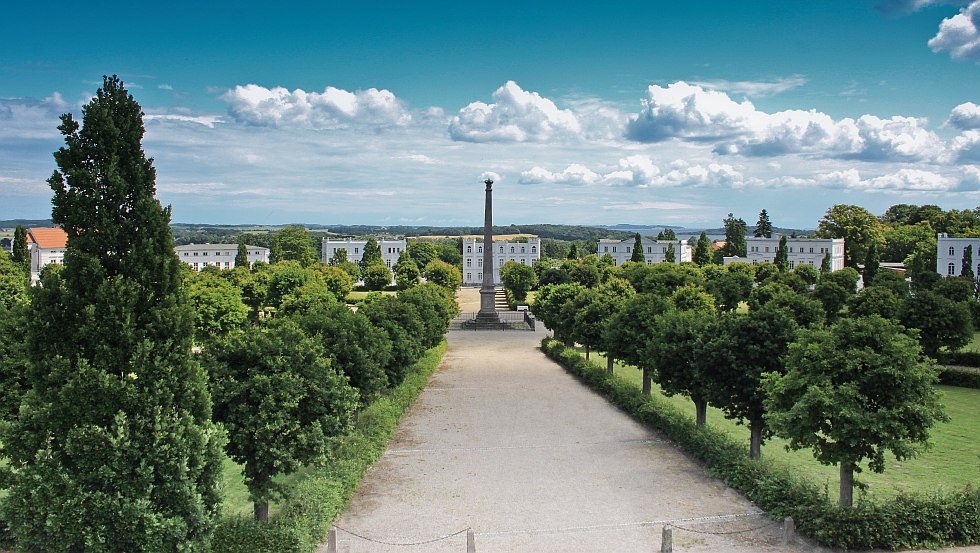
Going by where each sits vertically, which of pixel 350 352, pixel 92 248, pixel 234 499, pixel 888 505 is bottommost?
pixel 234 499

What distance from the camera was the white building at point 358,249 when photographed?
13625 centimetres

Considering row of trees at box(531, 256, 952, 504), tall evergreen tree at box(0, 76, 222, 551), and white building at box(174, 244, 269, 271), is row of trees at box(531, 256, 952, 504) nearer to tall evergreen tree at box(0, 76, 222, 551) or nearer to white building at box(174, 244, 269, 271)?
tall evergreen tree at box(0, 76, 222, 551)

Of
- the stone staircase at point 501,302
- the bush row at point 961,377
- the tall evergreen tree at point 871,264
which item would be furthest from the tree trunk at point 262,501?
the tall evergreen tree at point 871,264

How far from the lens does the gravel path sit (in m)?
15.4

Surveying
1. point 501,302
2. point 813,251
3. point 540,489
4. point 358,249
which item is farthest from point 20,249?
point 813,251

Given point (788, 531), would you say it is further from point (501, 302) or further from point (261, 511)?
point (501, 302)

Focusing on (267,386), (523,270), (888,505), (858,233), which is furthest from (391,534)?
(858,233)

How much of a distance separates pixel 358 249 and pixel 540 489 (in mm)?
125622

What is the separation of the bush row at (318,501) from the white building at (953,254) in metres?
74.0

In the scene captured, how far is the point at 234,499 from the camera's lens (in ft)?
62.3

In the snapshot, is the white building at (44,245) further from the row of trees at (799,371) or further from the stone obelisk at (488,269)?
the row of trees at (799,371)

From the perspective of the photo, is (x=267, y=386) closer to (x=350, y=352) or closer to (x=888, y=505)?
(x=350, y=352)

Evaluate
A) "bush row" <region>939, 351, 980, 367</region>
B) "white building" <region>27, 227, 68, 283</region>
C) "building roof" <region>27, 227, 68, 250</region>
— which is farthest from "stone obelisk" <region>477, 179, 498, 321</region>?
"building roof" <region>27, 227, 68, 250</region>

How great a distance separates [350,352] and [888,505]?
15125mm
